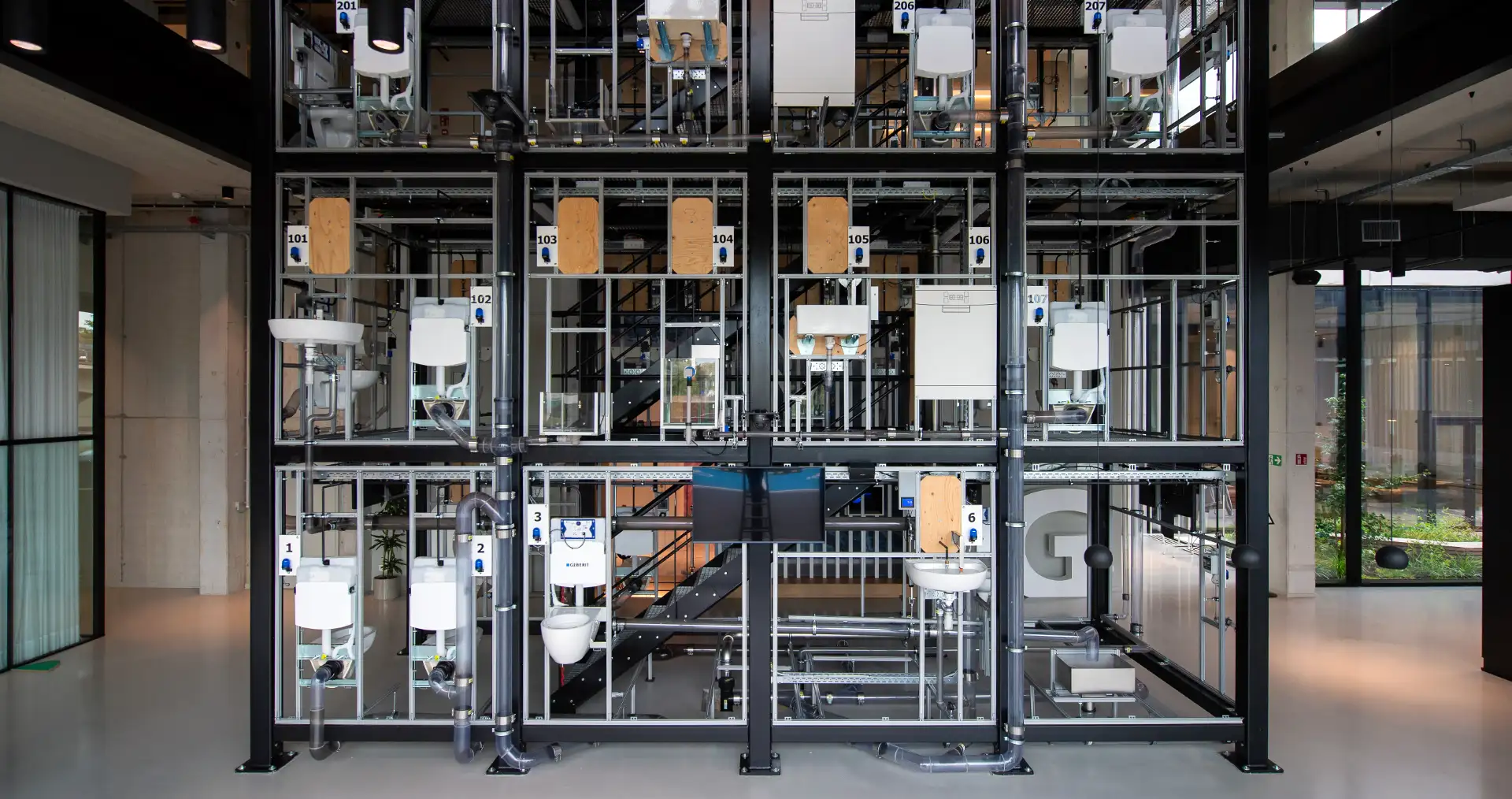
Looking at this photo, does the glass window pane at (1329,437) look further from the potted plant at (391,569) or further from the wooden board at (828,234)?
the potted plant at (391,569)

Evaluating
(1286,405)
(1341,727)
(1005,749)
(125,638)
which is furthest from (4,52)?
(1286,405)

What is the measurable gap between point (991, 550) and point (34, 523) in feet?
27.2

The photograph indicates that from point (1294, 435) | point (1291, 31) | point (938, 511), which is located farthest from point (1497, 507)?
point (938, 511)

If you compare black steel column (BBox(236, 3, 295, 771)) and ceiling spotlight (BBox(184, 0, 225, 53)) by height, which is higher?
ceiling spotlight (BBox(184, 0, 225, 53))

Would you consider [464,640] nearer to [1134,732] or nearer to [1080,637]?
[1134,732]

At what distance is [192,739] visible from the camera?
513 centimetres

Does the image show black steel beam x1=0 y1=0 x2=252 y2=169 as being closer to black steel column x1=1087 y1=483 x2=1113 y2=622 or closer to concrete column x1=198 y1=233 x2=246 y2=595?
concrete column x1=198 y1=233 x2=246 y2=595

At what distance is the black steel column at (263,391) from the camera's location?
4781mm

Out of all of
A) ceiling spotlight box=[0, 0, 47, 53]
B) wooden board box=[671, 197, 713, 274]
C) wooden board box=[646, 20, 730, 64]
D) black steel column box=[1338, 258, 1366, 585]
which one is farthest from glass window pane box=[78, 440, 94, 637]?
black steel column box=[1338, 258, 1366, 585]

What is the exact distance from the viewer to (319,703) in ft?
15.5

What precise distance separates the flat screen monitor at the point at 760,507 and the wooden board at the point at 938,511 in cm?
74

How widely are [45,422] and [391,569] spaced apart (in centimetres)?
335

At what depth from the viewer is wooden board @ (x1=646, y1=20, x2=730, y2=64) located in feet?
14.9

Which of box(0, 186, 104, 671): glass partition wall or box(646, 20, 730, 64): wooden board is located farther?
box(0, 186, 104, 671): glass partition wall
